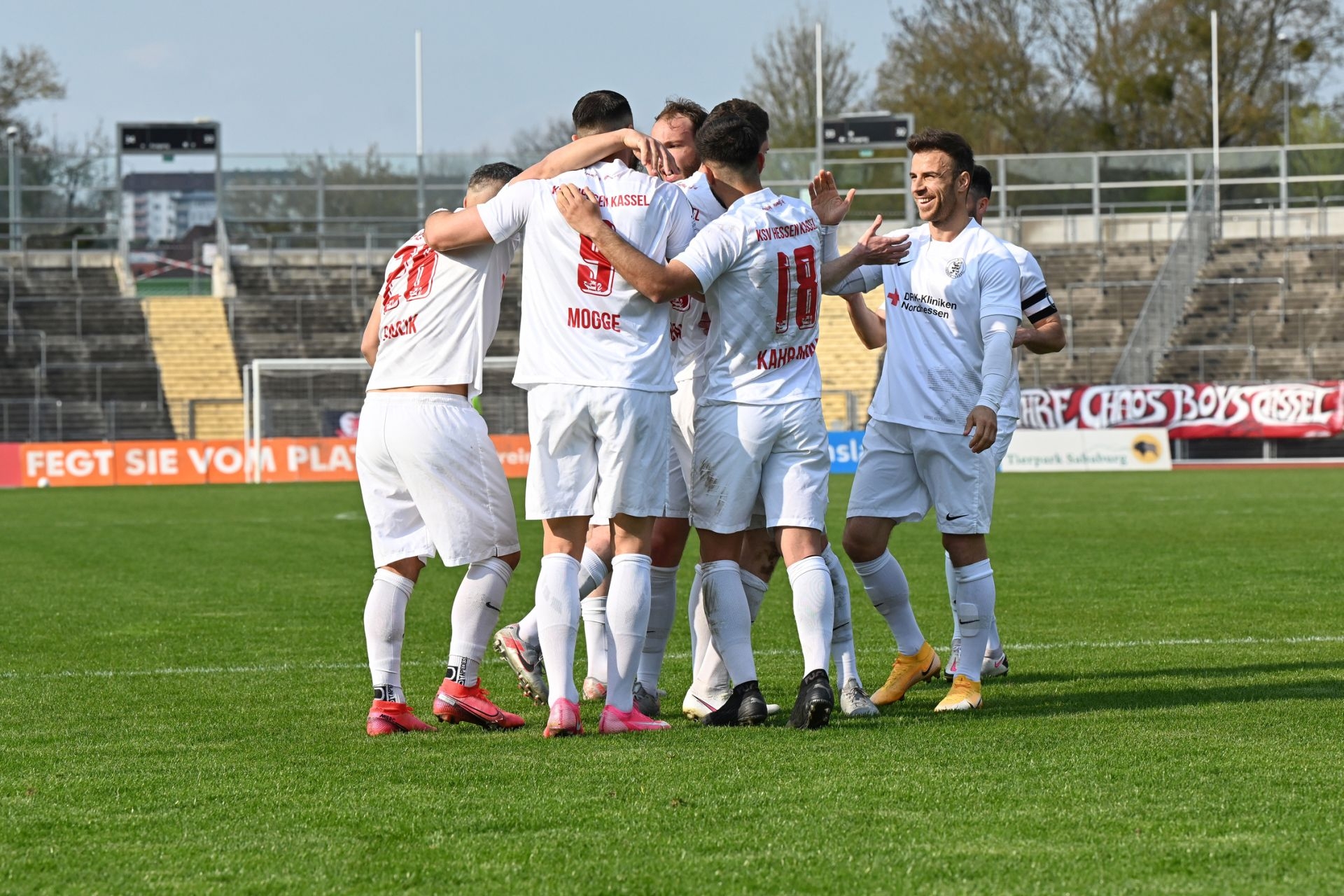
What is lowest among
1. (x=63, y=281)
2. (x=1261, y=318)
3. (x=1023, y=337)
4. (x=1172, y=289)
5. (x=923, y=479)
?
(x=923, y=479)

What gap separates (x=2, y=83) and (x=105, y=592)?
160 feet

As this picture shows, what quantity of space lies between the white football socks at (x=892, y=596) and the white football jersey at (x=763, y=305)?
1.06 m

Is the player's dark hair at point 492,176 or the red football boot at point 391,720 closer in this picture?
the red football boot at point 391,720

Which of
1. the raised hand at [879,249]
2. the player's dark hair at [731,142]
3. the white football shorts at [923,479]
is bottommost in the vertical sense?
the white football shorts at [923,479]

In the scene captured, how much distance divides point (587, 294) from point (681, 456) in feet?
2.60

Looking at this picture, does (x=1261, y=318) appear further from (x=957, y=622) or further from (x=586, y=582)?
(x=586, y=582)

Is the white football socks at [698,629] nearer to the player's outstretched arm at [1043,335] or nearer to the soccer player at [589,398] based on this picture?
the soccer player at [589,398]

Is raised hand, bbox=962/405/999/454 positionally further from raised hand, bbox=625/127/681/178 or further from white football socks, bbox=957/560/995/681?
raised hand, bbox=625/127/681/178

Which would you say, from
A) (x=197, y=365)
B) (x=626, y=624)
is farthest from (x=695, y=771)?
(x=197, y=365)

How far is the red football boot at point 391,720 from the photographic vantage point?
555 centimetres

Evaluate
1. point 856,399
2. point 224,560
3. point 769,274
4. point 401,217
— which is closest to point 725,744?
point 769,274

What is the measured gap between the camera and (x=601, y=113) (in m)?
5.68

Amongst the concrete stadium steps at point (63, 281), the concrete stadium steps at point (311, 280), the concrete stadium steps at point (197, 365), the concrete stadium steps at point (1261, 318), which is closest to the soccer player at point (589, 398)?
the concrete stadium steps at point (197, 365)

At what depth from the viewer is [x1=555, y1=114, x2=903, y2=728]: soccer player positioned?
572cm
